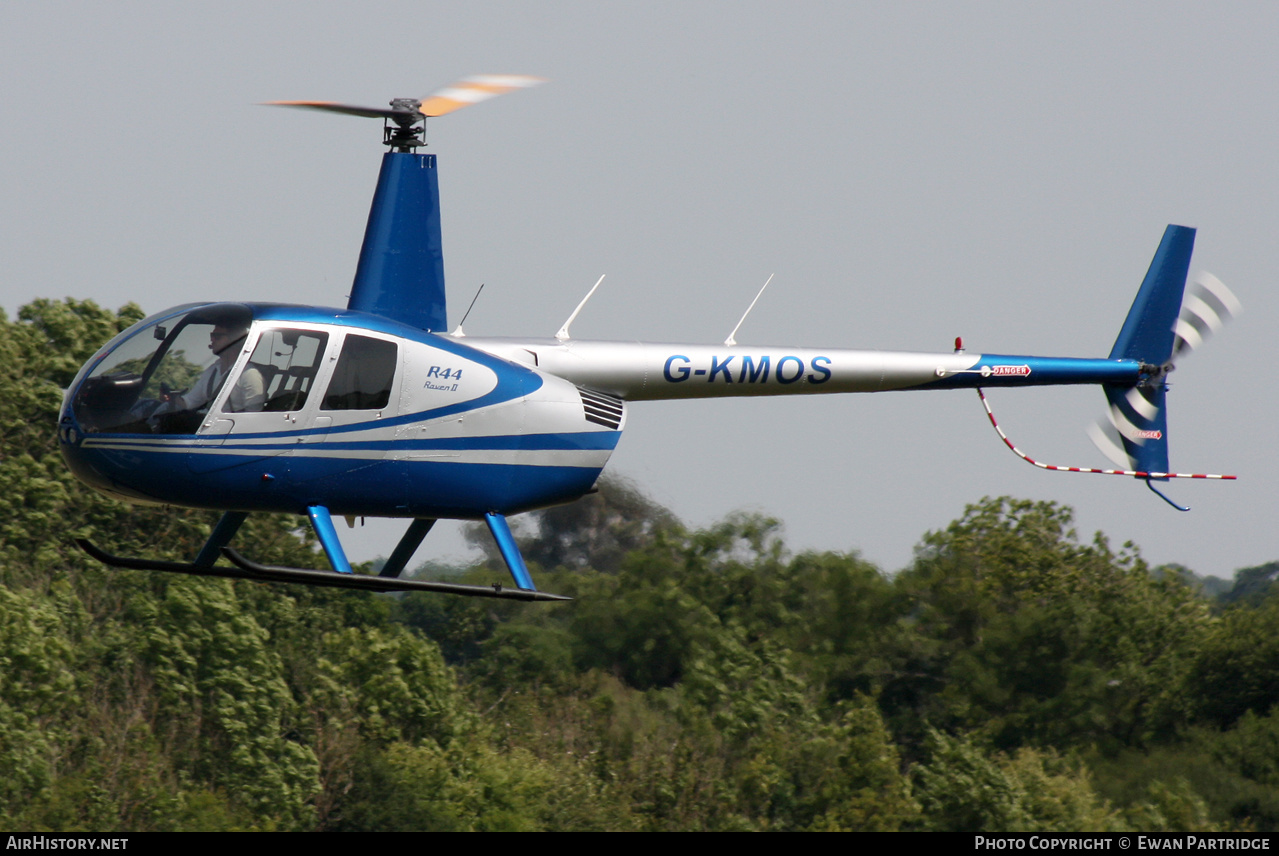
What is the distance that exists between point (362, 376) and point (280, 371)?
592 millimetres

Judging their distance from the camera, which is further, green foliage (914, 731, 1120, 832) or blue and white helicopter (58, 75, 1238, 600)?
green foliage (914, 731, 1120, 832)

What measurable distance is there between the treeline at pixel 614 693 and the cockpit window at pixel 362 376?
947 inches

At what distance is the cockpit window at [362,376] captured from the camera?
10852mm

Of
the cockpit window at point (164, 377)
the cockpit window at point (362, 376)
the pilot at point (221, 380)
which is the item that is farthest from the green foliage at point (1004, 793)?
the cockpit window at point (164, 377)

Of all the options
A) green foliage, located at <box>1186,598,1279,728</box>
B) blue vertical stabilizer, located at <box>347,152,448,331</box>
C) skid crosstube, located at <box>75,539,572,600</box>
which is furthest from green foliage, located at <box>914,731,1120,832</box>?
skid crosstube, located at <box>75,539,572,600</box>

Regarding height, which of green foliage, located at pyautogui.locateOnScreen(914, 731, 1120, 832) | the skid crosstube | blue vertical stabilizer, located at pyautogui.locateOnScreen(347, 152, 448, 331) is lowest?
green foliage, located at pyautogui.locateOnScreen(914, 731, 1120, 832)

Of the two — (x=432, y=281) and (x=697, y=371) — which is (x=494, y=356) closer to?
(x=432, y=281)

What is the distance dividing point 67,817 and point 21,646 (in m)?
3.71

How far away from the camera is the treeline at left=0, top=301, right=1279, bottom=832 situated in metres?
33.6

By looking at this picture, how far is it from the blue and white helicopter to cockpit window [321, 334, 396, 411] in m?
0.01

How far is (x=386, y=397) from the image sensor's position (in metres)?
11.1

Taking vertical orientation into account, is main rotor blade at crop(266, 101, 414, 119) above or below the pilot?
Result: above

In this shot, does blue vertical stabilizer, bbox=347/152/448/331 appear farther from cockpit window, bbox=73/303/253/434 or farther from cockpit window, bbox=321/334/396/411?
cockpit window, bbox=73/303/253/434

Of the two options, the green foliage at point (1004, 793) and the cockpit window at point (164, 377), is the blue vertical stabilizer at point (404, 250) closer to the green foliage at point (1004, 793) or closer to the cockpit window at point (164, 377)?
the cockpit window at point (164, 377)
